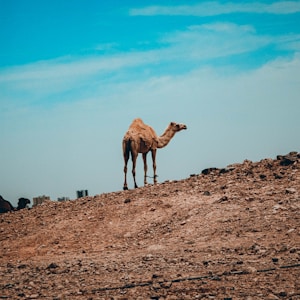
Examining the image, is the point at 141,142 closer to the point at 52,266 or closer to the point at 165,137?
the point at 165,137

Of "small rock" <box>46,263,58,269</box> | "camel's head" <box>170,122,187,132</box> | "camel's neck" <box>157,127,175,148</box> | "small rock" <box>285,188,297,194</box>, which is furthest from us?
"camel's head" <box>170,122,187,132</box>

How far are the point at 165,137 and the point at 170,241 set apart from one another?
9.20m

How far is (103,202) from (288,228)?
6.70 m

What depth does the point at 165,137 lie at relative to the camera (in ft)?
74.8

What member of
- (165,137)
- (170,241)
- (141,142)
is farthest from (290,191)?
(165,137)

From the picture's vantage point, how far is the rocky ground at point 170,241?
32.5ft

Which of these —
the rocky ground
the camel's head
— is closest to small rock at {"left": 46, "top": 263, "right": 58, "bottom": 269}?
the rocky ground

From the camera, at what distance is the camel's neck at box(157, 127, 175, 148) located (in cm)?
2258

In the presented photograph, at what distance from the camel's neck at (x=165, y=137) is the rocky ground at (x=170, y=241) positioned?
317cm

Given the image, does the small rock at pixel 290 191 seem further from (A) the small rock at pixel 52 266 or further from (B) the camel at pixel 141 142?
(B) the camel at pixel 141 142

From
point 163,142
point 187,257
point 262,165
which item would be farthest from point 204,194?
point 163,142

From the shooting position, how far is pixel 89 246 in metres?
14.9

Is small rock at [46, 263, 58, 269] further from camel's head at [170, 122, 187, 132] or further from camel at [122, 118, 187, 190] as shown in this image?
camel's head at [170, 122, 187, 132]

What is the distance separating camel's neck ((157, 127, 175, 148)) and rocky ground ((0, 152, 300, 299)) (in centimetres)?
317
